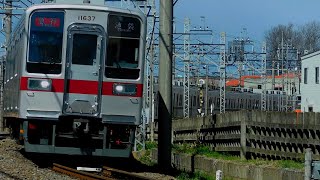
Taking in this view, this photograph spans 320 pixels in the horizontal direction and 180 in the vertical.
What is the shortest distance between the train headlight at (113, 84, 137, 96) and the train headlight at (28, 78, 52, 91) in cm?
140

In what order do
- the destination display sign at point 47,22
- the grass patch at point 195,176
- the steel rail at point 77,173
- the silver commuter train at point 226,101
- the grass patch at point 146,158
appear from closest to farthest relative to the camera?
the steel rail at point 77,173 < the destination display sign at point 47,22 < the grass patch at point 195,176 < the grass patch at point 146,158 < the silver commuter train at point 226,101

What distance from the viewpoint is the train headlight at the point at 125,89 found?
1271cm

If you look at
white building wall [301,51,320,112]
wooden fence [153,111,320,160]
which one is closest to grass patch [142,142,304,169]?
wooden fence [153,111,320,160]

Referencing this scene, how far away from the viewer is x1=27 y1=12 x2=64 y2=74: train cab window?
12.5 m

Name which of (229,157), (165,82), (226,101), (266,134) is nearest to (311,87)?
(226,101)

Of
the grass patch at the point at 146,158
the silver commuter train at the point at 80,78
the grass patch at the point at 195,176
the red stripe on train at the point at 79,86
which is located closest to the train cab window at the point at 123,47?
the silver commuter train at the point at 80,78

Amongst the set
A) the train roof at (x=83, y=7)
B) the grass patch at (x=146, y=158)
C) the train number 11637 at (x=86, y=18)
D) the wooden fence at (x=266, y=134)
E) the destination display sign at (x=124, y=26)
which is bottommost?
the grass patch at (x=146, y=158)

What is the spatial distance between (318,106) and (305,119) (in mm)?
25500

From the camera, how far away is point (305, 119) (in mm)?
12289

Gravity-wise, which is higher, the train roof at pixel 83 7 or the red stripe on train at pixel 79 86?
the train roof at pixel 83 7

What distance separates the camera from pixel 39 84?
40.7 feet

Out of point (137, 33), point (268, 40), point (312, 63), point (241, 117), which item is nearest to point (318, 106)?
point (312, 63)

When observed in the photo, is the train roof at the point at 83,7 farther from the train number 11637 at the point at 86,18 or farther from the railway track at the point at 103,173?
the railway track at the point at 103,173

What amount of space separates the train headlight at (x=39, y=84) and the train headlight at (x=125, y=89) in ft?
4.59
